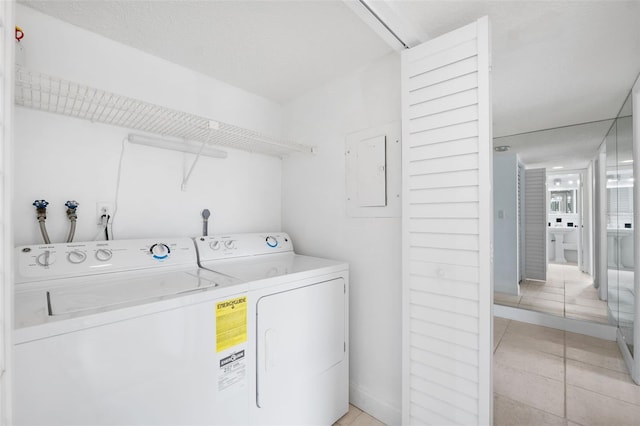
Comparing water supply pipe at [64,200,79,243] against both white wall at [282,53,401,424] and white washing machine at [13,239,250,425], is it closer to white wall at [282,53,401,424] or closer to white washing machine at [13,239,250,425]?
white washing machine at [13,239,250,425]

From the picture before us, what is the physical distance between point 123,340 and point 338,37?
1850 mm

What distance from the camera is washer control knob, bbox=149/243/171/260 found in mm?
1546

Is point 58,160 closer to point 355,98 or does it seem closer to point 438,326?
point 355,98

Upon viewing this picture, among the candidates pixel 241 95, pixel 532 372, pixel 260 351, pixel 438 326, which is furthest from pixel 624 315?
pixel 241 95

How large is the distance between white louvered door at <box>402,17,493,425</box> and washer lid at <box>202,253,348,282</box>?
1.75ft

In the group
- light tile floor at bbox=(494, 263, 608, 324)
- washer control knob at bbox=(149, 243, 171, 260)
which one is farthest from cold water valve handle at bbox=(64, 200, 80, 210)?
light tile floor at bbox=(494, 263, 608, 324)

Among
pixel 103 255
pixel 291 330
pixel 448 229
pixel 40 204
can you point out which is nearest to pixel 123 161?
pixel 40 204

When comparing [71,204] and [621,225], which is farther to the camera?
[621,225]

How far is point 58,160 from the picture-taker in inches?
59.2

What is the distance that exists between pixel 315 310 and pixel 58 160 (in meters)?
1.66

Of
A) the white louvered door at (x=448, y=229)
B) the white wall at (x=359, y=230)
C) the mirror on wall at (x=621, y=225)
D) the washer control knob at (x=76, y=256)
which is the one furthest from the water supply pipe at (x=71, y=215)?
the mirror on wall at (x=621, y=225)

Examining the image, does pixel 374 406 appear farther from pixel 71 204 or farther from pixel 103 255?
pixel 71 204

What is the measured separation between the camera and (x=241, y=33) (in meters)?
1.62

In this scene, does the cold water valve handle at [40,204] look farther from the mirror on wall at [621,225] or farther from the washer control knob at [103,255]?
the mirror on wall at [621,225]
